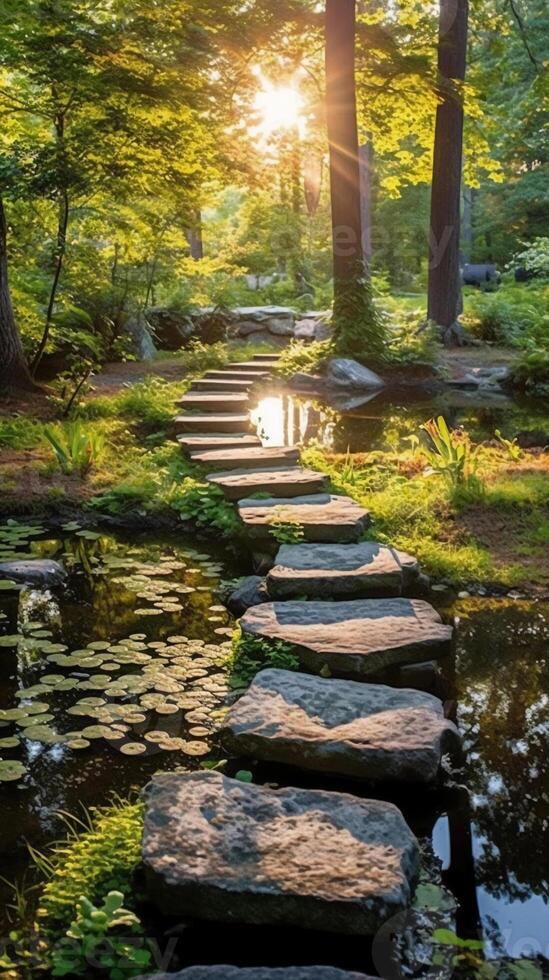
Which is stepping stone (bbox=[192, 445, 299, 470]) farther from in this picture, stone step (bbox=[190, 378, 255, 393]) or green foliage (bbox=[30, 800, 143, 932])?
green foliage (bbox=[30, 800, 143, 932])

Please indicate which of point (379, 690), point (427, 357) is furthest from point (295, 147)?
point (379, 690)

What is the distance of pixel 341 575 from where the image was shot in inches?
145

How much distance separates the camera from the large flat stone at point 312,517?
432 cm

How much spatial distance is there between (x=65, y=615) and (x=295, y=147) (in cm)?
980

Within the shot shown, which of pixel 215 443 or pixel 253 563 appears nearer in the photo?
pixel 253 563

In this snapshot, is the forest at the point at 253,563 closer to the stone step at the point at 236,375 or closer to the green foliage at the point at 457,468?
the green foliage at the point at 457,468

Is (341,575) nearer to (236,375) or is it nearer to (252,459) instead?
(252,459)

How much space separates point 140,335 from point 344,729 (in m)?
10.4

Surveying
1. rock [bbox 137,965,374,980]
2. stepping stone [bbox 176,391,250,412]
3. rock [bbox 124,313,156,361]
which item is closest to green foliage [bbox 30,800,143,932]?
rock [bbox 137,965,374,980]

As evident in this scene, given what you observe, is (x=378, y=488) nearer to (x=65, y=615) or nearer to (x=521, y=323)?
(x=65, y=615)

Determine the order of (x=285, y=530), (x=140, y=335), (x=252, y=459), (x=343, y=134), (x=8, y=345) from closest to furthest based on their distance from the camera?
(x=285, y=530)
(x=252, y=459)
(x=8, y=345)
(x=343, y=134)
(x=140, y=335)

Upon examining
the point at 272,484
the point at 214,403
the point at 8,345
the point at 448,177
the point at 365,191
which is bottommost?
the point at 272,484

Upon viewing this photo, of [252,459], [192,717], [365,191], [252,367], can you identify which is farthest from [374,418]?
[365,191]

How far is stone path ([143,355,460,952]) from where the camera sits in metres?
1.86
